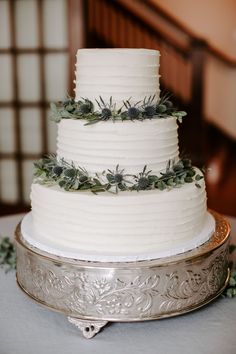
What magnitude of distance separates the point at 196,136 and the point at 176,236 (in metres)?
5.04

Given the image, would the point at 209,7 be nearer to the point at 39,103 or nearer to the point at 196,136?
the point at 196,136

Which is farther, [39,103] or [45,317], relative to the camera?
[39,103]

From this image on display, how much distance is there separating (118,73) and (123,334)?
2.97 feet

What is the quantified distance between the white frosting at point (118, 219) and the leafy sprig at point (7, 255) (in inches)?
21.9

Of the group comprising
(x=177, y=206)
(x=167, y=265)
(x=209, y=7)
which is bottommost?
(x=167, y=265)

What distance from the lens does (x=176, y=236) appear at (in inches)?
70.7

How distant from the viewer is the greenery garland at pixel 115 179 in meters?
1.74

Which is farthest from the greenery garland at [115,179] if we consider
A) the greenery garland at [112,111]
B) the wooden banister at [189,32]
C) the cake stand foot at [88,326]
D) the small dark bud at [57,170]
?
the wooden banister at [189,32]

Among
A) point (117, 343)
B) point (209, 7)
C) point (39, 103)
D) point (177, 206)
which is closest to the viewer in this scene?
point (117, 343)

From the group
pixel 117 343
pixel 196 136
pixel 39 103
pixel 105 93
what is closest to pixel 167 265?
pixel 117 343

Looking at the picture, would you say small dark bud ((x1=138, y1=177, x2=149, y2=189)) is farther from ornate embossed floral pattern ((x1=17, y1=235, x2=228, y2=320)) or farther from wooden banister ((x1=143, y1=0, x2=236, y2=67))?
wooden banister ((x1=143, y1=0, x2=236, y2=67))

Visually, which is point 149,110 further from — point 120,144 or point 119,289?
point 119,289

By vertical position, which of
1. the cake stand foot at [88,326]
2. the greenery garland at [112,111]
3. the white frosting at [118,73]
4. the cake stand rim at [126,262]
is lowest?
the cake stand foot at [88,326]

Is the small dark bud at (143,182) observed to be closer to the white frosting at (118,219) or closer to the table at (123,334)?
the white frosting at (118,219)
